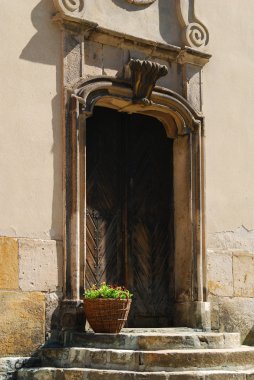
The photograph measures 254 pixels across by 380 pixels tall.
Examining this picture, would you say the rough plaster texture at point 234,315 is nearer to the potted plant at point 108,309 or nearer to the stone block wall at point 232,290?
the stone block wall at point 232,290

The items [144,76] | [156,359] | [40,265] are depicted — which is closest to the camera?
[156,359]

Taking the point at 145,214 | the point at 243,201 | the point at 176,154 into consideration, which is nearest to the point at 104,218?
the point at 145,214

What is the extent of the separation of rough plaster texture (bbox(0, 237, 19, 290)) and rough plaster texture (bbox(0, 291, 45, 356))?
3.5 inches

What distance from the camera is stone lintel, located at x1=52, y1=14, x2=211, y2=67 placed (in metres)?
8.94

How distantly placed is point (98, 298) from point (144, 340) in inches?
25.8

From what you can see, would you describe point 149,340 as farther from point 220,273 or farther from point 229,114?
point 229,114

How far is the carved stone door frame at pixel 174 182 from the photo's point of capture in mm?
8641

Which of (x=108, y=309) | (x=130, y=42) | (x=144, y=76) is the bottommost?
(x=108, y=309)

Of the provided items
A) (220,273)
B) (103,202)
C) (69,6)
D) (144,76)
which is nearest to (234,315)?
(220,273)

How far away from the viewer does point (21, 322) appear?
8.16 m

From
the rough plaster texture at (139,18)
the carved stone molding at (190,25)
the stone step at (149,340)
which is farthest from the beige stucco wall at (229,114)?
the stone step at (149,340)

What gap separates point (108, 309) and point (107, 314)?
5cm

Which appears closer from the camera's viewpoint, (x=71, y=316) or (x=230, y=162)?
(x=71, y=316)

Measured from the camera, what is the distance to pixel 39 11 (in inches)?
344
